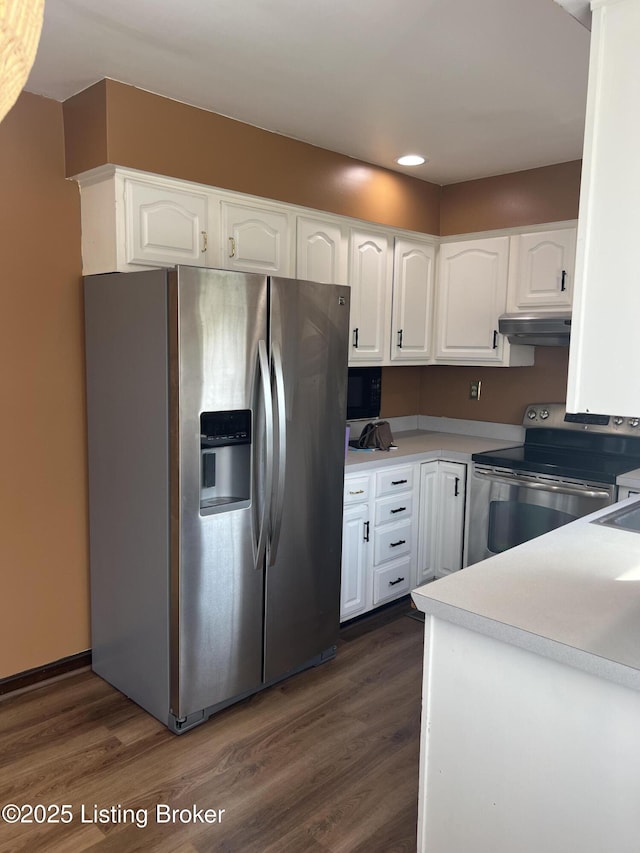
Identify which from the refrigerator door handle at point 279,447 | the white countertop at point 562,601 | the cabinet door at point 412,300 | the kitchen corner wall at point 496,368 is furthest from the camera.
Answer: the cabinet door at point 412,300

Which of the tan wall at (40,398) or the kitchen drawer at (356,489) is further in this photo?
the kitchen drawer at (356,489)

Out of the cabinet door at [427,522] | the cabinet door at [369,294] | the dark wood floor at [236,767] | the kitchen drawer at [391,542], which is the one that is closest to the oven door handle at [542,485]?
the cabinet door at [427,522]

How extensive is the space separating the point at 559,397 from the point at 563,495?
0.86 meters

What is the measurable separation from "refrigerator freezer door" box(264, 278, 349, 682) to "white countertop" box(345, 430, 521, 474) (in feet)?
1.26

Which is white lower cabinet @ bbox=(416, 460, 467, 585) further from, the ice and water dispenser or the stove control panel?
the ice and water dispenser

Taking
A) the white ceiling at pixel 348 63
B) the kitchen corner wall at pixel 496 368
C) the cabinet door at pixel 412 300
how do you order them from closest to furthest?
the white ceiling at pixel 348 63 < the kitchen corner wall at pixel 496 368 < the cabinet door at pixel 412 300

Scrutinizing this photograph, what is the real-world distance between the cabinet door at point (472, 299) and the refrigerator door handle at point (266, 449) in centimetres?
180

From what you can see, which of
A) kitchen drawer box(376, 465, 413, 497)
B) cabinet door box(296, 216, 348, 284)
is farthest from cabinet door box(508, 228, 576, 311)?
kitchen drawer box(376, 465, 413, 497)

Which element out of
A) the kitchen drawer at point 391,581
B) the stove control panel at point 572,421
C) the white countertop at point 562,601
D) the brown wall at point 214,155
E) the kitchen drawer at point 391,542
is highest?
the brown wall at point 214,155

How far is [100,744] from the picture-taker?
8.00 ft

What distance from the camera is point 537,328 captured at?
11.7 feet

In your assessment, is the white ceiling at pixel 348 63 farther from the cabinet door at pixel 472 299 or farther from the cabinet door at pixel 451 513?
the cabinet door at pixel 451 513

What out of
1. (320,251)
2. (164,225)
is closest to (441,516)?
(320,251)

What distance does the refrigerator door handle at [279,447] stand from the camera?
8.45ft
